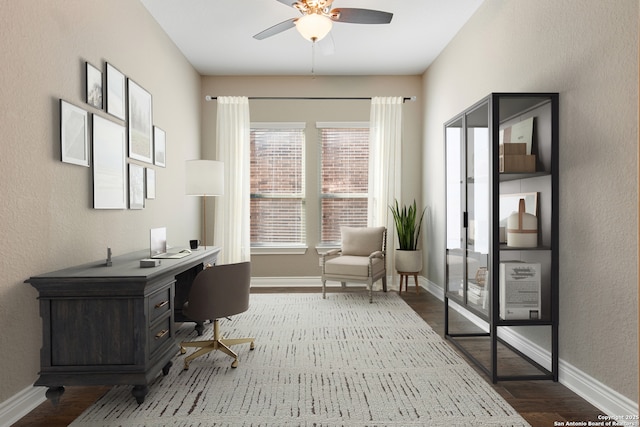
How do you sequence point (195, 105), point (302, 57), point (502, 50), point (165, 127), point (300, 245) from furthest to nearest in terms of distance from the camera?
point (300, 245)
point (195, 105)
point (302, 57)
point (165, 127)
point (502, 50)

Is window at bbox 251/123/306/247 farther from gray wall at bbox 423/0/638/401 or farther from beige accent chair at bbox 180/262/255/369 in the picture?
gray wall at bbox 423/0/638/401

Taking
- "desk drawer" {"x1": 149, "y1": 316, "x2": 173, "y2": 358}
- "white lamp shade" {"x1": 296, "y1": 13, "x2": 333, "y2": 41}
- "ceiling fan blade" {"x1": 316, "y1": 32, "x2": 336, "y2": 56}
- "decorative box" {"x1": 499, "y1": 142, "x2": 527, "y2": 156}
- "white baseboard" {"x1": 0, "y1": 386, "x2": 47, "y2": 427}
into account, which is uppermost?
"ceiling fan blade" {"x1": 316, "y1": 32, "x2": 336, "y2": 56}

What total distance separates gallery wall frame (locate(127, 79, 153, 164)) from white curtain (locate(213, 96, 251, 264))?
5.70 feet

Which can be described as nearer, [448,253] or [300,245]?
[448,253]

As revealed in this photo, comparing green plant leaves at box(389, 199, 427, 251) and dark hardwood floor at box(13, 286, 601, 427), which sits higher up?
green plant leaves at box(389, 199, 427, 251)

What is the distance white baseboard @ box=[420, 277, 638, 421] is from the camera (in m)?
2.05

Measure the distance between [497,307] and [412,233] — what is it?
2.66m

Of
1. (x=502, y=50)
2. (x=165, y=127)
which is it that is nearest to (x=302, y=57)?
Answer: (x=165, y=127)

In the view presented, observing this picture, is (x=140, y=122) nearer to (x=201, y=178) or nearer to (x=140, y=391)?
(x=201, y=178)

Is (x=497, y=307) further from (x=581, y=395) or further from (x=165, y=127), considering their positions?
(x=165, y=127)

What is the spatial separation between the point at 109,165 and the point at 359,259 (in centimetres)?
297

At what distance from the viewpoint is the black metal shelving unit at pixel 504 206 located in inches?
100.0

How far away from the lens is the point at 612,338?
2.13 meters

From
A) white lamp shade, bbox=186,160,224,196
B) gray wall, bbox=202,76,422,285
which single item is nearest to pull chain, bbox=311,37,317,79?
gray wall, bbox=202,76,422,285
